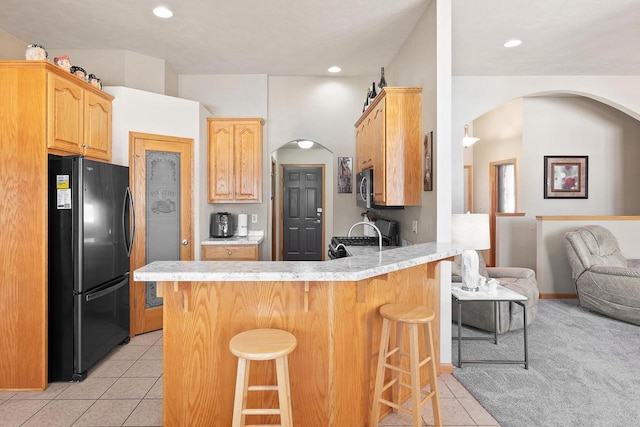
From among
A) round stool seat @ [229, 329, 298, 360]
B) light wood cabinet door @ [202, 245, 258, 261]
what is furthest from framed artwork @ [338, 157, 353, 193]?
round stool seat @ [229, 329, 298, 360]

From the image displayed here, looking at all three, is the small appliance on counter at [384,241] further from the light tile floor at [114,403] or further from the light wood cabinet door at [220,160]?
the light wood cabinet door at [220,160]

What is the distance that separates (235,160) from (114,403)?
2979mm

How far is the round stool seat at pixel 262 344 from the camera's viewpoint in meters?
1.62

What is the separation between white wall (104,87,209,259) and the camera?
370 cm

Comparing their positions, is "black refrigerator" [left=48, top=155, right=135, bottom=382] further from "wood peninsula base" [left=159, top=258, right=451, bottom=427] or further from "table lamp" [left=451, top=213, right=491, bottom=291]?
"table lamp" [left=451, top=213, right=491, bottom=291]

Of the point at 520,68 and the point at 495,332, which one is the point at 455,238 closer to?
the point at 495,332

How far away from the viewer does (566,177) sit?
5871mm

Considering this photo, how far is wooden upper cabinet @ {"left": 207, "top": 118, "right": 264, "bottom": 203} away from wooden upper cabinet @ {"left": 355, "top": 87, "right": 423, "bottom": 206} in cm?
195

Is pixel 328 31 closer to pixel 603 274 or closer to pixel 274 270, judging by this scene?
pixel 274 270

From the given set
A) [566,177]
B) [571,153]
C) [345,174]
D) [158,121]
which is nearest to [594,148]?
[571,153]

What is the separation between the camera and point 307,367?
200cm

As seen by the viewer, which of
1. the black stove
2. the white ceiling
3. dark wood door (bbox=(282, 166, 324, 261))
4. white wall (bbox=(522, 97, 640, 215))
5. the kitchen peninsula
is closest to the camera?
the kitchen peninsula

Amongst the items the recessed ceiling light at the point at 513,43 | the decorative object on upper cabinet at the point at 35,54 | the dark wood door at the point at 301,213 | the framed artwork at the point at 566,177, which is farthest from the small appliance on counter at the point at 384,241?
the dark wood door at the point at 301,213

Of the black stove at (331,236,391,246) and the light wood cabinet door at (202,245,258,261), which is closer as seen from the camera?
the black stove at (331,236,391,246)
